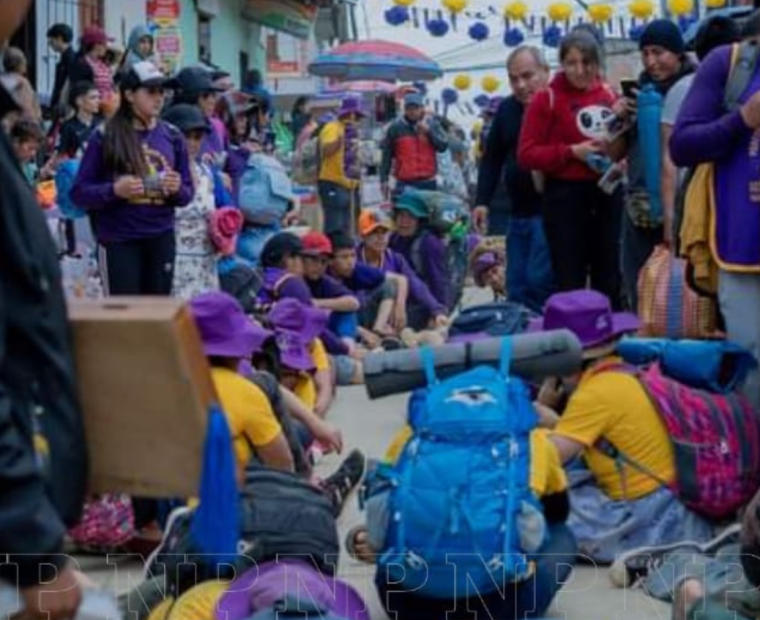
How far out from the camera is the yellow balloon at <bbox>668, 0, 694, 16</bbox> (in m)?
25.3

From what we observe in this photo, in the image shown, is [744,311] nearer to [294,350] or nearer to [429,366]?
[429,366]

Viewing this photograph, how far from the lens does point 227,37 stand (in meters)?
32.6

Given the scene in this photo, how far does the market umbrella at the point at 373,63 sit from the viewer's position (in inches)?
1313

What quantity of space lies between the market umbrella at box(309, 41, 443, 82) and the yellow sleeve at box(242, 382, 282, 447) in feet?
89.2

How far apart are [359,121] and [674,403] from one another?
14.7 metres

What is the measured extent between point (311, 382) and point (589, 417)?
10.3 ft

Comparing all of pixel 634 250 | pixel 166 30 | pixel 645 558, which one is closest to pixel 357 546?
pixel 645 558

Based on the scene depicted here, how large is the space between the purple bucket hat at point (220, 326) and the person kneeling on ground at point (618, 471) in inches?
41.4

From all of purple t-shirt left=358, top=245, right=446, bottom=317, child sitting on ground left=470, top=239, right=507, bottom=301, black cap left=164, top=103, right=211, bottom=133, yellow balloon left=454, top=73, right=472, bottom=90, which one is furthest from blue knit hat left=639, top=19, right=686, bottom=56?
yellow balloon left=454, top=73, right=472, bottom=90

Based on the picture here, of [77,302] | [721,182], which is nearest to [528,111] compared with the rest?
[721,182]

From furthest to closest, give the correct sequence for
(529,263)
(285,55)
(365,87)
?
(285,55)
(365,87)
(529,263)

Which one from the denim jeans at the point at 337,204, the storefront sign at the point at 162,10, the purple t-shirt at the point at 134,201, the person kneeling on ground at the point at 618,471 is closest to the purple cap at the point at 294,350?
the purple t-shirt at the point at 134,201

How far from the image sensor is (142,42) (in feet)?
57.1

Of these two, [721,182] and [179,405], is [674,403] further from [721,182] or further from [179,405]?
[179,405]
